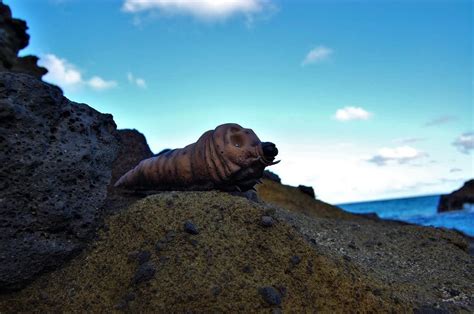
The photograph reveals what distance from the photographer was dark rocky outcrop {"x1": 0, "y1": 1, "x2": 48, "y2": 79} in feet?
26.0

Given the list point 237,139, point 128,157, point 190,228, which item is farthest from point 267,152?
point 128,157

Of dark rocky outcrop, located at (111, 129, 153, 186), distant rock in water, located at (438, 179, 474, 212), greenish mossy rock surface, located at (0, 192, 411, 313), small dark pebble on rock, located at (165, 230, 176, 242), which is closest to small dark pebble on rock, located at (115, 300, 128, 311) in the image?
greenish mossy rock surface, located at (0, 192, 411, 313)

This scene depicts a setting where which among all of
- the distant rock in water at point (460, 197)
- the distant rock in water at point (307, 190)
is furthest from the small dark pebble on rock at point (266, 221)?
the distant rock in water at point (460, 197)

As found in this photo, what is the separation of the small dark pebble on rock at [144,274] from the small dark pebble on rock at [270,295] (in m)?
→ 0.72

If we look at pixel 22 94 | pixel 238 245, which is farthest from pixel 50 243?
pixel 238 245

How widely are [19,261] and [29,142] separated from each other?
2.70 feet

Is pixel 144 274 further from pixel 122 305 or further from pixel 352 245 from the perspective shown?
pixel 352 245

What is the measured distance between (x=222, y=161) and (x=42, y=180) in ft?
5.07

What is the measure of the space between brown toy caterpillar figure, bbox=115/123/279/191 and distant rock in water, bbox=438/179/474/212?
27744 millimetres

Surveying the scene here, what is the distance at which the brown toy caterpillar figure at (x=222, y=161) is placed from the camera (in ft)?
12.3

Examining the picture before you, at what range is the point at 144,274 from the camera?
8.64 ft

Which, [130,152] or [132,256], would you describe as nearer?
[132,256]

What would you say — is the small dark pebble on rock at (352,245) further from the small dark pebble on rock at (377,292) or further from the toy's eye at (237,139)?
Answer: the toy's eye at (237,139)

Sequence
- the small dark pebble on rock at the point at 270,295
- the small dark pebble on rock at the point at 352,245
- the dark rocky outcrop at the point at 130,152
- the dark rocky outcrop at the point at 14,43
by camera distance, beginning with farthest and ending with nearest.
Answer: the dark rocky outcrop at the point at 14,43
the dark rocky outcrop at the point at 130,152
the small dark pebble on rock at the point at 352,245
the small dark pebble on rock at the point at 270,295
